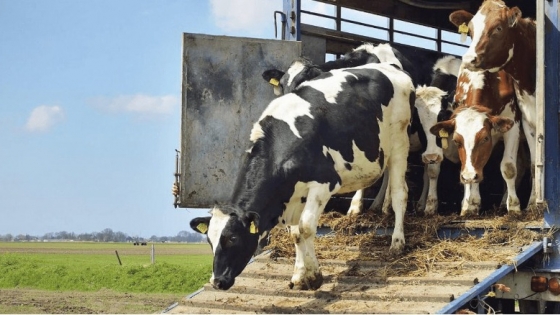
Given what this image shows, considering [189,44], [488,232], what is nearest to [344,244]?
[488,232]

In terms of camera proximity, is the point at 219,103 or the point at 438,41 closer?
the point at 219,103

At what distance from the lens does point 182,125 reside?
31.0 ft

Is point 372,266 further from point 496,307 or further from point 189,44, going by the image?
point 189,44

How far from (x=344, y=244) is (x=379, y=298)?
5.79 feet

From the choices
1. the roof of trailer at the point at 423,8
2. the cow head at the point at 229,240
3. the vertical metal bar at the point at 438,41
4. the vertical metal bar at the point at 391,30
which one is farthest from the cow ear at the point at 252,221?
the vertical metal bar at the point at 438,41

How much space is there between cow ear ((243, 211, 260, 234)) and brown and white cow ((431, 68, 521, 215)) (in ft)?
8.15

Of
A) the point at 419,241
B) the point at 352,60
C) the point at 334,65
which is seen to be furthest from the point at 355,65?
the point at 419,241

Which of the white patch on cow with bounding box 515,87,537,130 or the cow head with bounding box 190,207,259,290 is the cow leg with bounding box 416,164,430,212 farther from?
the cow head with bounding box 190,207,259,290

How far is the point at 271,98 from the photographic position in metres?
10.1

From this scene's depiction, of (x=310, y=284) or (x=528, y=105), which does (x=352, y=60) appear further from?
(x=310, y=284)

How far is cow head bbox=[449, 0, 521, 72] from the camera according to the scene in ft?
29.0

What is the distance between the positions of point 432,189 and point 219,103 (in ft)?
9.38

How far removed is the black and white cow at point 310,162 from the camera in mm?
7602

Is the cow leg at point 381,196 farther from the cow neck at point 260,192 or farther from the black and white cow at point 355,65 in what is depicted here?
the cow neck at point 260,192
